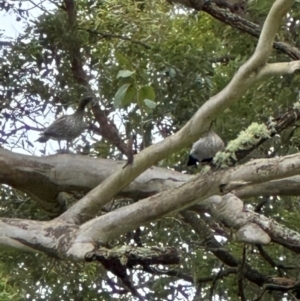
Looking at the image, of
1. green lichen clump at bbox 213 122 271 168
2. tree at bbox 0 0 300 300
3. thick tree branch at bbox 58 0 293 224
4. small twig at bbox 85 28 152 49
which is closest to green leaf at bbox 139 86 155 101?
thick tree branch at bbox 58 0 293 224

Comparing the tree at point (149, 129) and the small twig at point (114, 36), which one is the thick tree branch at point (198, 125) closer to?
the tree at point (149, 129)

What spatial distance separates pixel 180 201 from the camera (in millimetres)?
2182

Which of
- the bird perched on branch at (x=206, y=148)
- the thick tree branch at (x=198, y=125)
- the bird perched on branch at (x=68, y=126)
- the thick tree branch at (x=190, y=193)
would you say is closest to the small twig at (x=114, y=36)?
the bird perched on branch at (x=68, y=126)

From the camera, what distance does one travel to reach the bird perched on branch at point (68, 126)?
11.2 ft

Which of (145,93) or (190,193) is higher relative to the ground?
(145,93)

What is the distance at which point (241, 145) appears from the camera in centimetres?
219

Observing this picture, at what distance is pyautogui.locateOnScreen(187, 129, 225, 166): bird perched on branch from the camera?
9.89ft

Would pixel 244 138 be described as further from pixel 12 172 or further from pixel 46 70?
pixel 46 70

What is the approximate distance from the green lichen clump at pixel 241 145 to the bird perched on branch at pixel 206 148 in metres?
0.76

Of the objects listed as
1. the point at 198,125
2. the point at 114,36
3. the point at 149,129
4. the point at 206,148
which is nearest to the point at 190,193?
the point at 198,125

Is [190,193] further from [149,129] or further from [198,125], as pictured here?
[149,129]

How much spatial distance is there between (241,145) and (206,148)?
82 centimetres

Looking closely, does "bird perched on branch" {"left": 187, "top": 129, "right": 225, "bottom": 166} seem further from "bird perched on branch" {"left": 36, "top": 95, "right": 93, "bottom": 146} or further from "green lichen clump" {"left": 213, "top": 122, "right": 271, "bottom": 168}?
"green lichen clump" {"left": 213, "top": 122, "right": 271, "bottom": 168}

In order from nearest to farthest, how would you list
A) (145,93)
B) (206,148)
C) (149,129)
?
(145,93), (206,148), (149,129)
